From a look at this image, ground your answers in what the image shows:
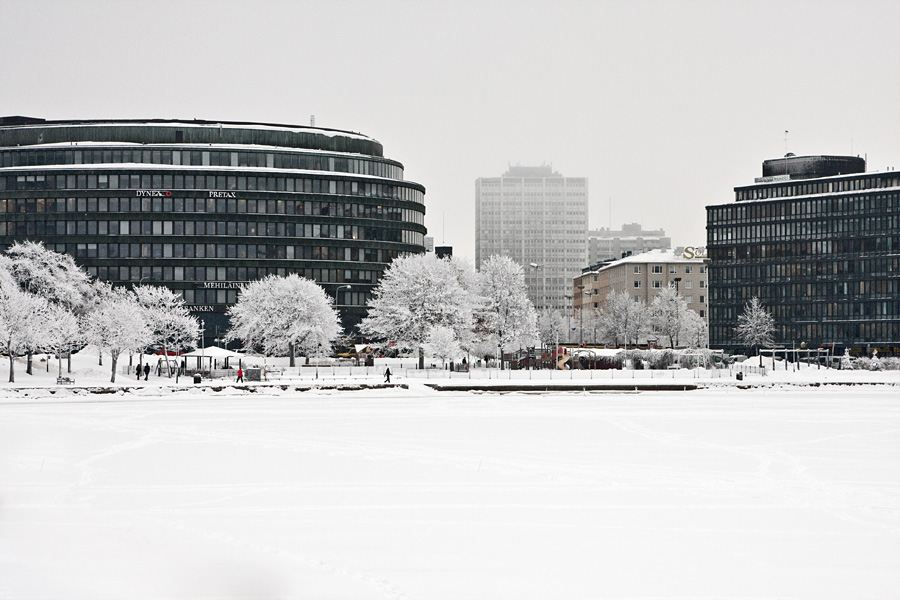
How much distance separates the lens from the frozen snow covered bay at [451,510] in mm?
17203

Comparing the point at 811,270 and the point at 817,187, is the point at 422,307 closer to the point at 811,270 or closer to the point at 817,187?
the point at 811,270

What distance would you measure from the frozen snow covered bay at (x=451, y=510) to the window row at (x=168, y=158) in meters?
103

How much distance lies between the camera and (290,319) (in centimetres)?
11106

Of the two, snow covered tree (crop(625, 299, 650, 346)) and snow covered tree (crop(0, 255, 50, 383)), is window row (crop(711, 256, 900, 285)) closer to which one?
snow covered tree (crop(625, 299, 650, 346))

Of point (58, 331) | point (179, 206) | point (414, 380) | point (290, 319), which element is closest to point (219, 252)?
point (179, 206)

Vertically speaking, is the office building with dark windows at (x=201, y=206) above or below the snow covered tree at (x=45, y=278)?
above

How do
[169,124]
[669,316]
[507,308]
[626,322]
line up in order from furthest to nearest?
[669,316] → [626,322] → [169,124] → [507,308]

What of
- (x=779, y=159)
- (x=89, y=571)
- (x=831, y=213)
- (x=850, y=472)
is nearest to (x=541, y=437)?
(x=850, y=472)

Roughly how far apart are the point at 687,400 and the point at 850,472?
118ft

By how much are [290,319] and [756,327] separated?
282ft

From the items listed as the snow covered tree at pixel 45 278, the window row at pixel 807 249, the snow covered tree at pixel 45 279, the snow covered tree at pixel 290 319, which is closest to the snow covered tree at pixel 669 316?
the window row at pixel 807 249

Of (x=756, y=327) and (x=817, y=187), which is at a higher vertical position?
(x=817, y=187)

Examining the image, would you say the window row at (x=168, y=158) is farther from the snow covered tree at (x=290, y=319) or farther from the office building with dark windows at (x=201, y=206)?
the snow covered tree at (x=290, y=319)

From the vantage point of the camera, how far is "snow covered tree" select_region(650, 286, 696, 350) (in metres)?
183
